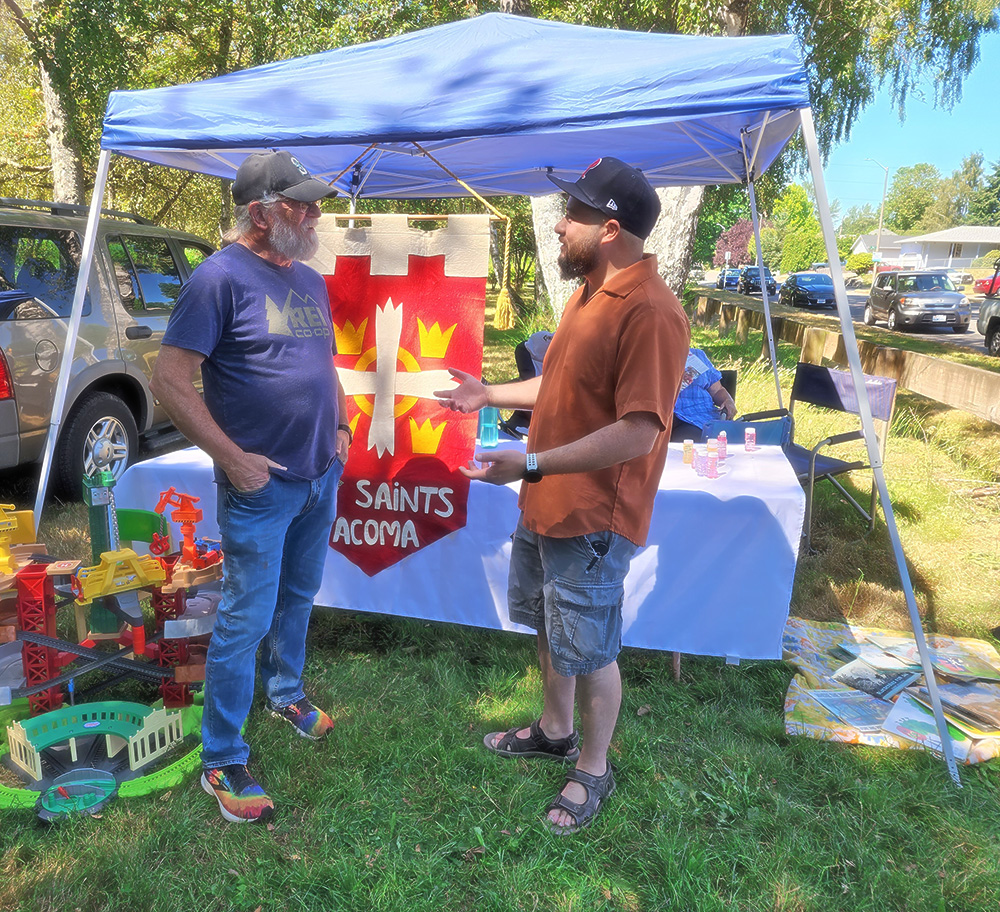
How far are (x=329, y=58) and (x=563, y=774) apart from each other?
11.0 ft

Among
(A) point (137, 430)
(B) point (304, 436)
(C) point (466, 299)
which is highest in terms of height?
(C) point (466, 299)

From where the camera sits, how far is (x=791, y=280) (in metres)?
30.8

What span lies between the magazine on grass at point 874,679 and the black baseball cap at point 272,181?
8.85 ft

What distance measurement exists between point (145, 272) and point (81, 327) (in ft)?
3.15

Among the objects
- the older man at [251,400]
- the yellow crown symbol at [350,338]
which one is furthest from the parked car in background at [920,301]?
the older man at [251,400]

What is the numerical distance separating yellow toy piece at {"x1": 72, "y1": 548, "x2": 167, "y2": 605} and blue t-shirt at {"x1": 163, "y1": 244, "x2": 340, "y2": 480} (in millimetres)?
717

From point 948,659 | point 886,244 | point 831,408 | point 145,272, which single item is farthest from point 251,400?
point 886,244

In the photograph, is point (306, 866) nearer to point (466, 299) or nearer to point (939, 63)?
point (466, 299)

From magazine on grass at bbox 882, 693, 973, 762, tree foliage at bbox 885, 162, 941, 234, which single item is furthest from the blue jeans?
tree foliage at bbox 885, 162, 941, 234

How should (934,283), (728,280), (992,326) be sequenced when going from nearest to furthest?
(992,326), (934,283), (728,280)

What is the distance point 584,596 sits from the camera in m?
2.08

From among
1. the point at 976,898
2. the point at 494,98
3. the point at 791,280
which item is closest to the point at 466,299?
the point at 494,98

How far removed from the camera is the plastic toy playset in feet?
7.72

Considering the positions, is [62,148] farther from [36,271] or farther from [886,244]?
[886,244]
